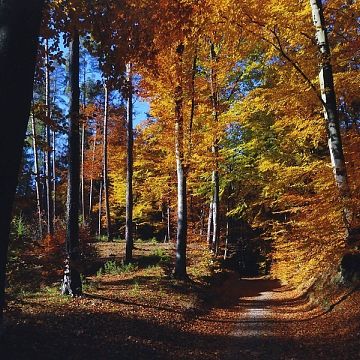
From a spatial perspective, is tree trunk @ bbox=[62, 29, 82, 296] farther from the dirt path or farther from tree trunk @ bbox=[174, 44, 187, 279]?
tree trunk @ bbox=[174, 44, 187, 279]

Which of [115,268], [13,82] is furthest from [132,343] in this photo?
[115,268]

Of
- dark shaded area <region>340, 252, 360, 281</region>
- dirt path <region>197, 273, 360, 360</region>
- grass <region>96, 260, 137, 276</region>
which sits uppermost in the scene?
dark shaded area <region>340, 252, 360, 281</region>

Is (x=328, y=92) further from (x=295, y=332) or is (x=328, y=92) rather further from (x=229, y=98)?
(x=229, y=98)

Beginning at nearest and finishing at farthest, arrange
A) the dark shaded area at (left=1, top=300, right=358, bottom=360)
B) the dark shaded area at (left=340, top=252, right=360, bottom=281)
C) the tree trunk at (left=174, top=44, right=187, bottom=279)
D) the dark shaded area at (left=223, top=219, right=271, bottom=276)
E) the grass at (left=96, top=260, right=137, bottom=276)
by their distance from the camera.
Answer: the dark shaded area at (left=1, top=300, right=358, bottom=360) → the dark shaded area at (left=340, top=252, right=360, bottom=281) → the tree trunk at (left=174, top=44, right=187, bottom=279) → the grass at (left=96, top=260, right=137, bottom=276) → the dark shaded area at (left=223, top=219, right=271, bottom=276)

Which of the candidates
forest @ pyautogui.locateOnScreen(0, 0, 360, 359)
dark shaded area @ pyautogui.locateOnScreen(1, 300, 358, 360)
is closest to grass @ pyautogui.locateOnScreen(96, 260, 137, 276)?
forest @ pyautogui.locateOnScreen(0, 0, 360, 359)

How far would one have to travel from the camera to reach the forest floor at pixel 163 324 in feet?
24.2

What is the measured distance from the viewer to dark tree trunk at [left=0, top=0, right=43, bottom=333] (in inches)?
183

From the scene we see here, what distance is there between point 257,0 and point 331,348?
998cm

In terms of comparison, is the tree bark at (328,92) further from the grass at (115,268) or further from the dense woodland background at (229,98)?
the grass at (115,268)

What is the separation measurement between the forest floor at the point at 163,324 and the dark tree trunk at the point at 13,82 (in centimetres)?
253

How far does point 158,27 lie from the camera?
819cm

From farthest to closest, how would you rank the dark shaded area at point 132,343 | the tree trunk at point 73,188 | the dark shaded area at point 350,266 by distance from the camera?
1. the dark shaded area at point 350,266
2. the tree trunk at point 73,188
3. the dark shaded area at point 132,343

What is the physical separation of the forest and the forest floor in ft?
0.17

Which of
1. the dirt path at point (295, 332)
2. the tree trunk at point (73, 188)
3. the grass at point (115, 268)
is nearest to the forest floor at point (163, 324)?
the dirt path at point (295, 332)
